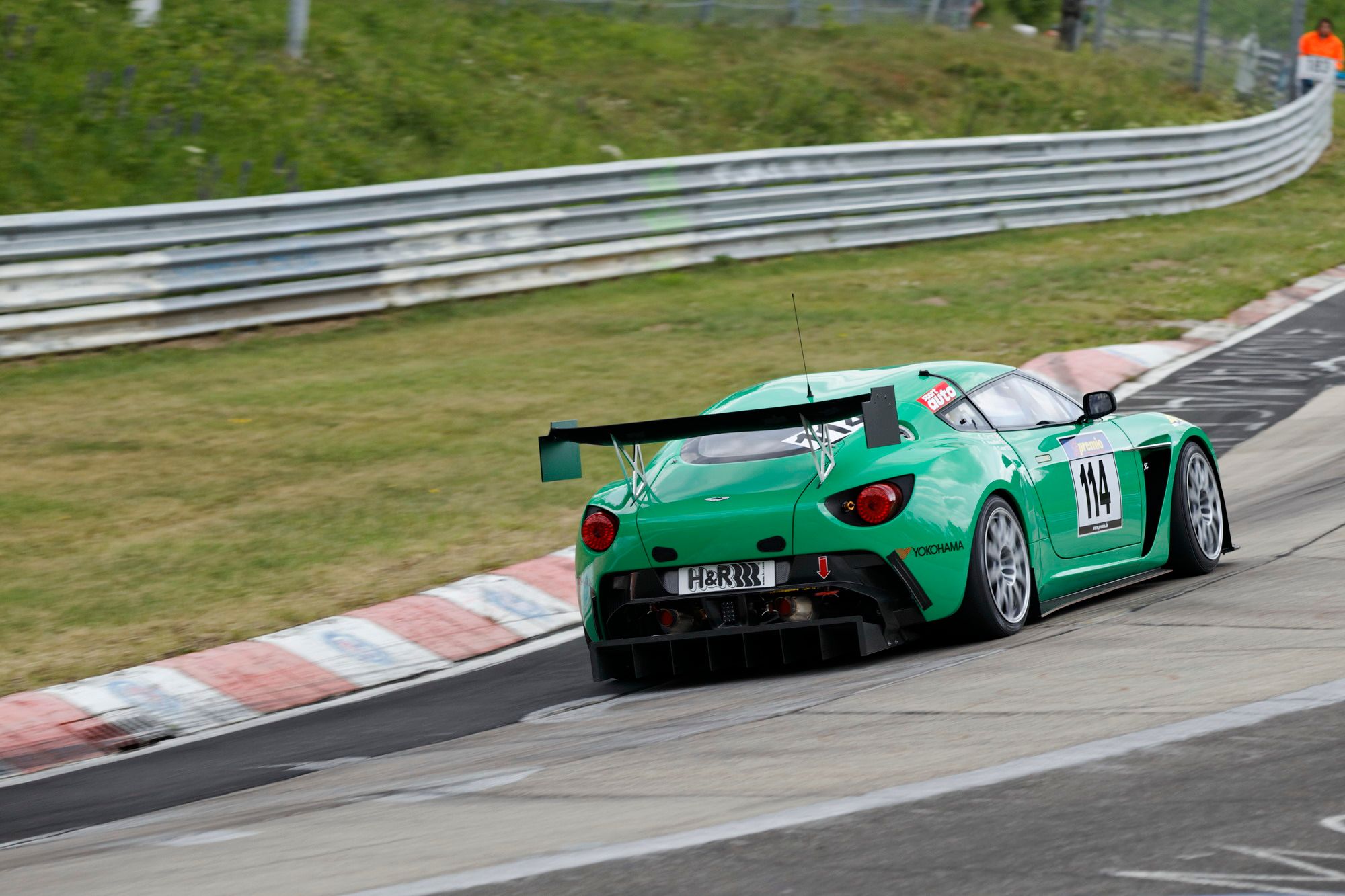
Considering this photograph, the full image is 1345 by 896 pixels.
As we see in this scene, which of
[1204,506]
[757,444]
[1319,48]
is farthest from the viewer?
[1319,48]

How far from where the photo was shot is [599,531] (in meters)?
7.21

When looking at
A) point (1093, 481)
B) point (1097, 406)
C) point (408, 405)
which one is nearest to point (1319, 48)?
point (408, 405)

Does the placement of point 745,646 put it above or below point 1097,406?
below

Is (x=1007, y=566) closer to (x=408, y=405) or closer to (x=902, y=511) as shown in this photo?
(x=902, y=511)

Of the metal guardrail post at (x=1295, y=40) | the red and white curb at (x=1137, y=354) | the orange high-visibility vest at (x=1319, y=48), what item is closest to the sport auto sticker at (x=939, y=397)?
the red and white curb at (x=1137, y=354)

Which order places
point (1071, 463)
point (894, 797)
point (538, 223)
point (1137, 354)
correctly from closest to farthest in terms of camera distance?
point (894, 797), point (1071, 463), point (1137, 354), point (538, 223)

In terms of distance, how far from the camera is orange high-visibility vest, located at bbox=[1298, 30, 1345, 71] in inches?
1230

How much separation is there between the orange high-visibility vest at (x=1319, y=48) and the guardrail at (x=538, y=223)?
262 inches

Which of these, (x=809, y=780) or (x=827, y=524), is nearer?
(x=809, y=780)

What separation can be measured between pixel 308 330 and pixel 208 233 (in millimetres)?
1292

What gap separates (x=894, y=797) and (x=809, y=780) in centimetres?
38

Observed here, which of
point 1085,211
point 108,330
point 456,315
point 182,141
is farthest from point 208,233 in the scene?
point 1085,211

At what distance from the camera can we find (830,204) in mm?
20359

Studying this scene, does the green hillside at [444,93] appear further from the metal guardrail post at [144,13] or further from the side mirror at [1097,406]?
the side mirror at [1097,406]
